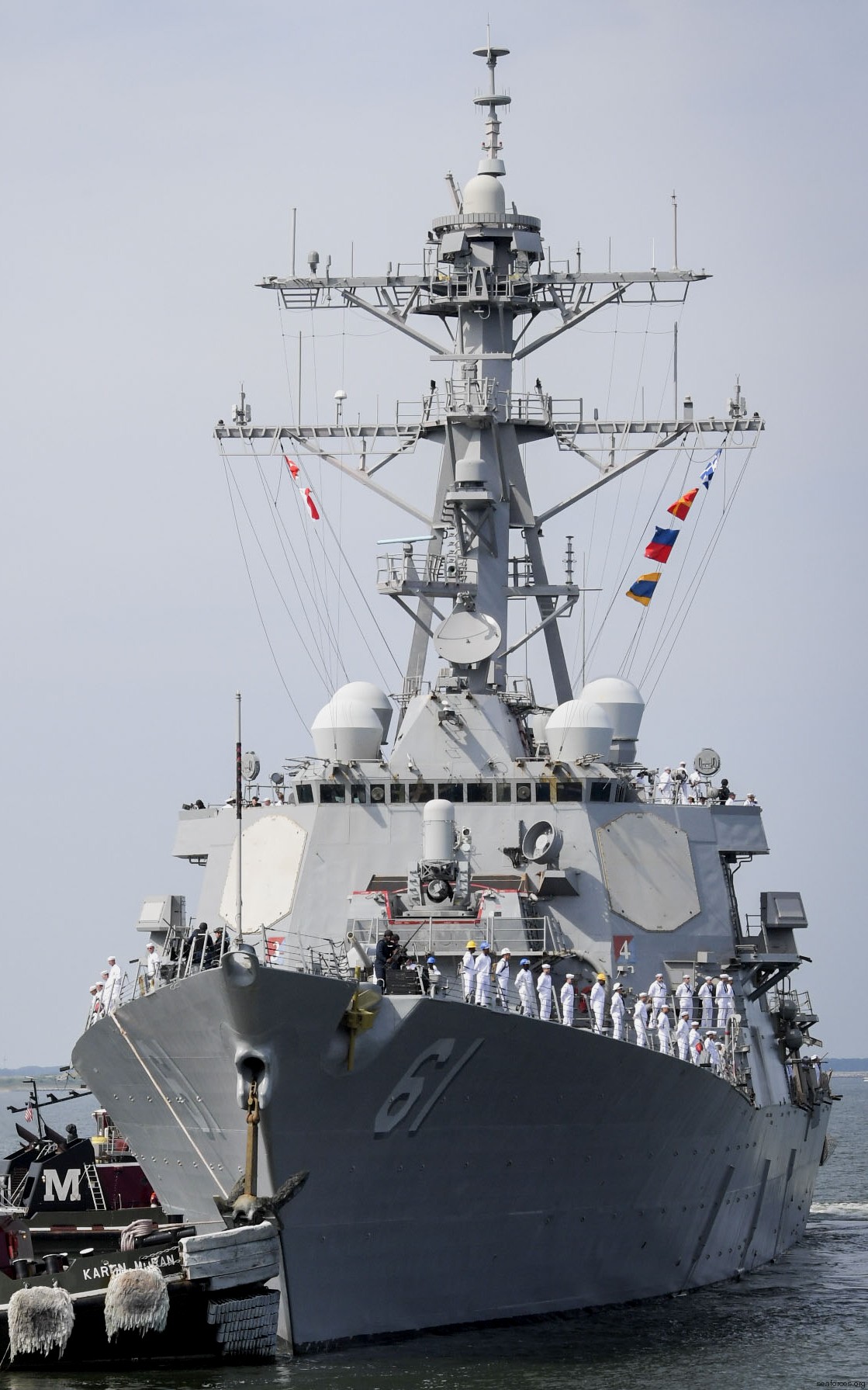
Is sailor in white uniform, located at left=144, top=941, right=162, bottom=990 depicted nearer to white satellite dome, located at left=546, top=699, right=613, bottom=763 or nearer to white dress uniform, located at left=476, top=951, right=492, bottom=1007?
white dress uniform, located at left=476, top=951, right=492, bottom=1007

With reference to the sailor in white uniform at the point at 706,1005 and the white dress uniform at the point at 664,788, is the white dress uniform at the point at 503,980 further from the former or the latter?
the white dress uniform at the point at 664,788

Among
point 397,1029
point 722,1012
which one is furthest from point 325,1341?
point 722,1012

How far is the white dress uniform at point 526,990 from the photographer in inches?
680

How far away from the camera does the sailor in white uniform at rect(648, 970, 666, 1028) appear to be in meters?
18.6

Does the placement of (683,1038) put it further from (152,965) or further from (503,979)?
(152,965)

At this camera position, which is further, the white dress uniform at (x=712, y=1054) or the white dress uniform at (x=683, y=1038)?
the white dress uniform at (x=712, y=1054)

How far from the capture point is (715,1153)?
19.0 metres

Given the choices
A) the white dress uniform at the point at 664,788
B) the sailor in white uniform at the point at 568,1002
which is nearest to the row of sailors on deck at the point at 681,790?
the white dress uniform at the point at 664,788

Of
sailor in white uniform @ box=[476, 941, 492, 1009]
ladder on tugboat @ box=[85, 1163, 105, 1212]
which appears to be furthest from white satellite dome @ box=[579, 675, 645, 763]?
ladder on tugboat @ box=[85, 1163, 105, 1212]

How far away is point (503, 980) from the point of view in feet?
56.1

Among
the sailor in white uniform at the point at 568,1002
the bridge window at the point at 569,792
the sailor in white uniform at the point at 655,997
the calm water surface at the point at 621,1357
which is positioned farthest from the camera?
the bridge window at the point at 569,792

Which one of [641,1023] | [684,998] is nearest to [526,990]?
[641,1023]

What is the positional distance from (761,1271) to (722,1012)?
14.6 ft

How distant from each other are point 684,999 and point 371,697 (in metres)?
4.36
